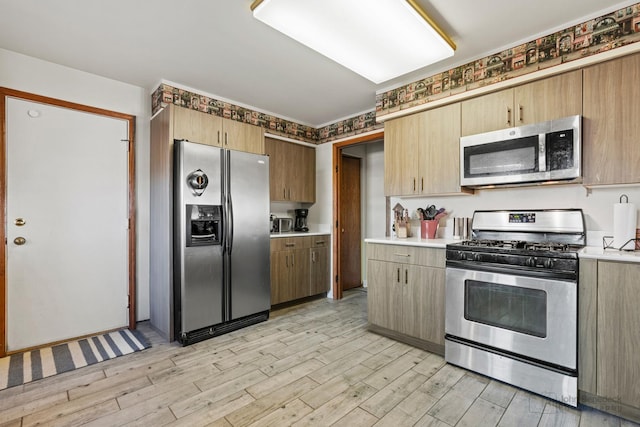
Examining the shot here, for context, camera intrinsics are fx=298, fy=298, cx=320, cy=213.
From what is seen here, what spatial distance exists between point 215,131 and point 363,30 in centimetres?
184

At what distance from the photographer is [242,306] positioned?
3.12m

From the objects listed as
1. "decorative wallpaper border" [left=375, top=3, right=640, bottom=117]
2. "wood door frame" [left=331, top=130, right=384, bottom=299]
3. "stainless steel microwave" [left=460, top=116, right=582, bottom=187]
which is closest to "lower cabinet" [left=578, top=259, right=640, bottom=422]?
"stainless steel microwave" [left=460, top=116, right=582, bottom=187]

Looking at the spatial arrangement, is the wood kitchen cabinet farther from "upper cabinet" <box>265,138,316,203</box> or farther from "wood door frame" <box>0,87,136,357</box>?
"wood door frame" <box>0,87,136,357</box>

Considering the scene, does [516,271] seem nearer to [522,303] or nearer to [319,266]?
[522,303]

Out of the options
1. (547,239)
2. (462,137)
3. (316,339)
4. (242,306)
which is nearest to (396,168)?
(462,137)

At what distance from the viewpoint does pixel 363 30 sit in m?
2.01

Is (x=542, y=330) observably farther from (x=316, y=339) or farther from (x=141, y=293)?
(x=141, y=293)

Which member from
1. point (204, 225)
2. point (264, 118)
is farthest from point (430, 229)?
point (264, 118)

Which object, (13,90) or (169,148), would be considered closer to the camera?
(13,90)

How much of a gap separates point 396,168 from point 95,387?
121 inches

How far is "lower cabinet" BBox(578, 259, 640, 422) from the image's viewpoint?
169 centimetres

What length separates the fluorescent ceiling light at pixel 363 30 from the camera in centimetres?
178

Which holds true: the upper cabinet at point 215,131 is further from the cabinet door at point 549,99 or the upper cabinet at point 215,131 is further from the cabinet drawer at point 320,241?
the cabinet door at point 549,99

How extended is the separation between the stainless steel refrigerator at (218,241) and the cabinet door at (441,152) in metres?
1.69
